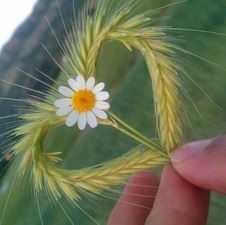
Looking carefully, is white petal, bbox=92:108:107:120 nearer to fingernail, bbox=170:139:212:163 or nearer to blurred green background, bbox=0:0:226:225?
fingernail, bbox=170:139:212:163

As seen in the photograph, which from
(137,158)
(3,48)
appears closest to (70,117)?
(137,158)

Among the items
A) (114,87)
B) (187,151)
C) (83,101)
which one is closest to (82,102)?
(83,101)

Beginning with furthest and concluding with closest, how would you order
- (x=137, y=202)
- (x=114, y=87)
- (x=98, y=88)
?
(x=114, y=87) < (x=137, y=202) < (x=98, y=88)

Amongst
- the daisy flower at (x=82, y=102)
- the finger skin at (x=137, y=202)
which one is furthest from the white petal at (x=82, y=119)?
the finger skin at (x=137, y=202)

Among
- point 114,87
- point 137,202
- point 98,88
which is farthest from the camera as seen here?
point 114,87

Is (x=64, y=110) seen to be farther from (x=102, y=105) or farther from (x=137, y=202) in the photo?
(x=137, y=202)

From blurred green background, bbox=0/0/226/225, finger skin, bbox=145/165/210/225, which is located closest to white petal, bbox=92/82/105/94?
finger skin, bbox=145/165/210/225

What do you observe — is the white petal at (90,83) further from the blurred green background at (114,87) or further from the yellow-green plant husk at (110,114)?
the blurred green background at (114,87)
